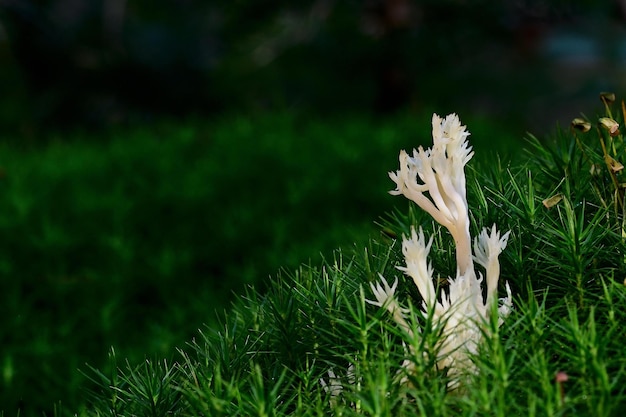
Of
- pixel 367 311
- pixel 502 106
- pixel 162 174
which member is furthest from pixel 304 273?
pixel 502 106

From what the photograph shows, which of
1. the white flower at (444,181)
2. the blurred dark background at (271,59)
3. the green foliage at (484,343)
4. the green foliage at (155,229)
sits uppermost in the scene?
the blurred dark background at (271,59)

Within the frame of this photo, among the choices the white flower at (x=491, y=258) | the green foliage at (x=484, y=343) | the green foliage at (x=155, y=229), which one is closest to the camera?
the green foliage at (x=484, y=343)

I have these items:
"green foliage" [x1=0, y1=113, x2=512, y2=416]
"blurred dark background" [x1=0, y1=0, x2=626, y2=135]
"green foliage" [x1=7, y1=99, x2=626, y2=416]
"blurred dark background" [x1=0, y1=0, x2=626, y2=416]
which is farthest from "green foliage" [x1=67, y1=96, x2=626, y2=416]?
"blurred dark background" [x1=0, y1=0, x2=626, y2=135]

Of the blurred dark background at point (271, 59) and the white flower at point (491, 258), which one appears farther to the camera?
the blurred dark background at point (271, 59)

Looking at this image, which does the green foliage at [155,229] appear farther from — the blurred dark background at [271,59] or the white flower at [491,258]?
the blurred dark background at [271,59]

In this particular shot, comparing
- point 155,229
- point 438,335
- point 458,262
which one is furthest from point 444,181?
point 155,229

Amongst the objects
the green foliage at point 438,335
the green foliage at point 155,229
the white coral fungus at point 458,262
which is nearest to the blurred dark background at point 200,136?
the green foliage at point 155,229
